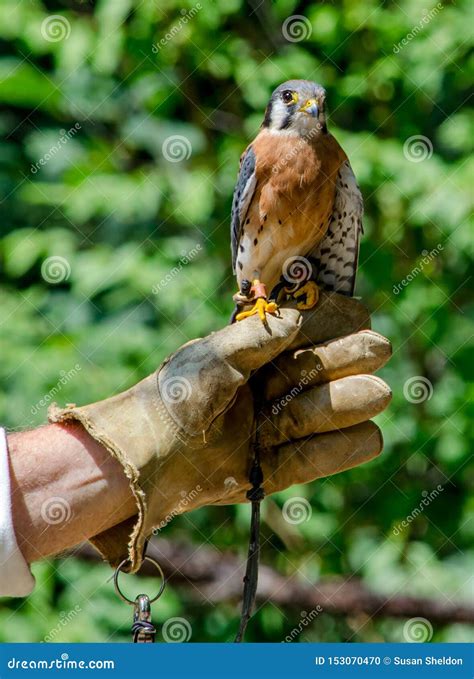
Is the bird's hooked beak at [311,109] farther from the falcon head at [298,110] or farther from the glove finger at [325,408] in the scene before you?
the glove finger at [325,408]

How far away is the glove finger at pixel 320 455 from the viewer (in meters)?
2.70

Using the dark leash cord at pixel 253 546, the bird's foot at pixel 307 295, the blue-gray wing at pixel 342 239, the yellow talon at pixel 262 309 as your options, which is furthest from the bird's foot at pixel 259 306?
the blue-gray wing at pixel 342 239

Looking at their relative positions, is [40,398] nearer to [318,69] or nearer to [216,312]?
[216,312]

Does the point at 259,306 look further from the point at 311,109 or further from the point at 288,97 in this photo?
the point at 288,97

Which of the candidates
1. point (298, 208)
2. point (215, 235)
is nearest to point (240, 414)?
point (298, 208)

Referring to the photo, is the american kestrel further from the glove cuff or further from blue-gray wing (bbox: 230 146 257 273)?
the glove cuff

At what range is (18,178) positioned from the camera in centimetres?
466

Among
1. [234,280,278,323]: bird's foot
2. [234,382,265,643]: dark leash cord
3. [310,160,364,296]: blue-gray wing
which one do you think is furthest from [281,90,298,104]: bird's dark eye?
[234,382,265,643]: dark leash cord

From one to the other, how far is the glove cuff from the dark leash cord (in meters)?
0.22

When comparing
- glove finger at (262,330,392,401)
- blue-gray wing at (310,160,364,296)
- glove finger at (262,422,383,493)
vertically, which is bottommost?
glove finger at (262,422,383,493)

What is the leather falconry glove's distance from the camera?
2.42 metres

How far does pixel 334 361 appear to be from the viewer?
106 inches

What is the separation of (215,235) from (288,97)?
1.01 metres

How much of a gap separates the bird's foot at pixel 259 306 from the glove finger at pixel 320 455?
370 millimetres
